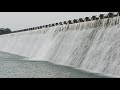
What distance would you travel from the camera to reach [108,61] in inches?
1184

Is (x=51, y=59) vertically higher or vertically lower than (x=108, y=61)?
lower

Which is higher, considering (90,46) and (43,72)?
(90,46)

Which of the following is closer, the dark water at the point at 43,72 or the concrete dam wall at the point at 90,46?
the dark water at the point at 43,72

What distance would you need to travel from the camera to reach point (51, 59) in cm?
5531

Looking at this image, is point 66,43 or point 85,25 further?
point 66,43

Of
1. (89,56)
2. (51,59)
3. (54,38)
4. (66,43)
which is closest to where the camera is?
(89,56)

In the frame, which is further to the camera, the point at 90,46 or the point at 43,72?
the point at 90,46

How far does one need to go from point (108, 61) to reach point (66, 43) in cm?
2173

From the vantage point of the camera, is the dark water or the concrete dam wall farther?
the concrete dam wall
